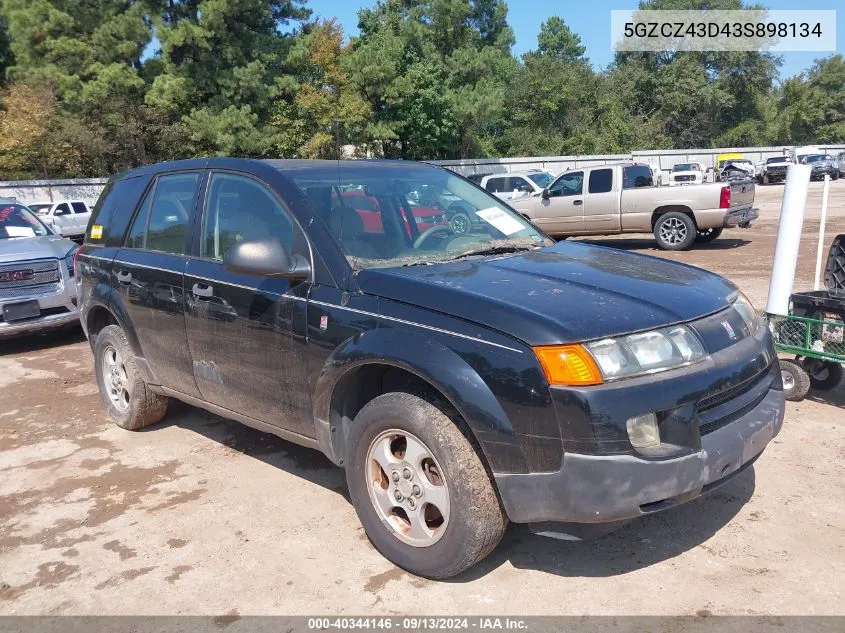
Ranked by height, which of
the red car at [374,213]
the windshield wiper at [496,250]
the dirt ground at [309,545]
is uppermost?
the red car at [374,213]

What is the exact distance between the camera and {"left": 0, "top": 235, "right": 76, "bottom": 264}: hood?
27.1 feet

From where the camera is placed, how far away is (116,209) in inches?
214

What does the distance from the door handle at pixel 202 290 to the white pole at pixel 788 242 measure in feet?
13.4

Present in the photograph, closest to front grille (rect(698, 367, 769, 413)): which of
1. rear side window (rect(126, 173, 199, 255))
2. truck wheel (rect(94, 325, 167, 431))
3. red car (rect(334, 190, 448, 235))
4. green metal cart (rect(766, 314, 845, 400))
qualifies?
red car (rect(334, 190, 448, 235))

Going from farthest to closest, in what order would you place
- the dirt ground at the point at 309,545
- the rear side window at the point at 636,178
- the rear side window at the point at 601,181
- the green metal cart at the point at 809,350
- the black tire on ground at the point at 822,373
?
the rear side window at the point at 601,181, the rear side window at the point at 636,178, the black tire on ground at the point at 822,373, the green metal cart at the point at 809,350, the dirt ground at the point at 309,545

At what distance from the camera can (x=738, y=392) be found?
3221mm

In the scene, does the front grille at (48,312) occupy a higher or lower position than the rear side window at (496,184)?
lower

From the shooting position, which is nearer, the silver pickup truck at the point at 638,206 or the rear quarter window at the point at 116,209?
the rear quarter window at the point at 116,209

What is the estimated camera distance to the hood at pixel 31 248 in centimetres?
827

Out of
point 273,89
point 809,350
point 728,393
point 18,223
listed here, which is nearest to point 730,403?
Answer: point 728,393

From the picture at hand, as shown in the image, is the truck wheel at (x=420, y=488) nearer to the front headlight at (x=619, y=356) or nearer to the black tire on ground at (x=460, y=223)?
the front headlight at (x=619, y=356)

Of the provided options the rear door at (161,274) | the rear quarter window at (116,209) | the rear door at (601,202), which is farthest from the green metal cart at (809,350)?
the rear door at (601,202)

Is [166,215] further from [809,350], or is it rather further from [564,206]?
[564,206]

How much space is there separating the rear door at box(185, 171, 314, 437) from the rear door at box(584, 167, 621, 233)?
12411 millimetres
